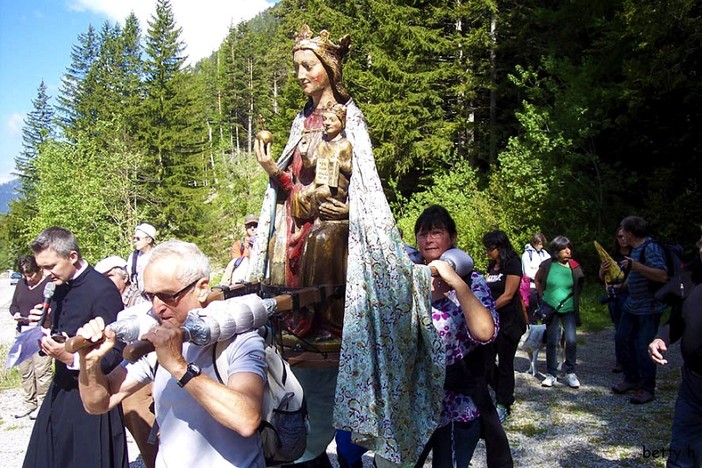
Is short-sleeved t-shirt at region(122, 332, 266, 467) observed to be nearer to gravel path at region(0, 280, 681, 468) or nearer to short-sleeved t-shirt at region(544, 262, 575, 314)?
gravel path at region(0, 280, 681, 468)

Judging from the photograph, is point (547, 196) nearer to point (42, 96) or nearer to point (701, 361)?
point (701, 361)

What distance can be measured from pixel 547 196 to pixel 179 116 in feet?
88.4

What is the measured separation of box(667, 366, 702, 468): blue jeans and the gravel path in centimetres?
204

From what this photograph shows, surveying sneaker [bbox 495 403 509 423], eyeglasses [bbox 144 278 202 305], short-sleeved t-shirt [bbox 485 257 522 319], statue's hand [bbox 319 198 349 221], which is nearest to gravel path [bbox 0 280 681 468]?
sneaker [bbox 495 403 509 423]

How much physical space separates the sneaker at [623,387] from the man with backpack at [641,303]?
196 mm

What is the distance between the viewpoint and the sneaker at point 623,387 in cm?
766

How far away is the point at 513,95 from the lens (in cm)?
2538

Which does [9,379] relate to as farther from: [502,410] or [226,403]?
[226,403]

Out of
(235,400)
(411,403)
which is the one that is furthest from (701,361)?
(235,400)

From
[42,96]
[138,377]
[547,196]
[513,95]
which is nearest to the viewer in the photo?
[138,377]

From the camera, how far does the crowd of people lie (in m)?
2.23

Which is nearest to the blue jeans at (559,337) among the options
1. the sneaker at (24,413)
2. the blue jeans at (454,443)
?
the blue jeans at (454,443)

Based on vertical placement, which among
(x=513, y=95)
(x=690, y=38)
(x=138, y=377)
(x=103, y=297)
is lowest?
(x=138, y=377)

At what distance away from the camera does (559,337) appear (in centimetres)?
805
